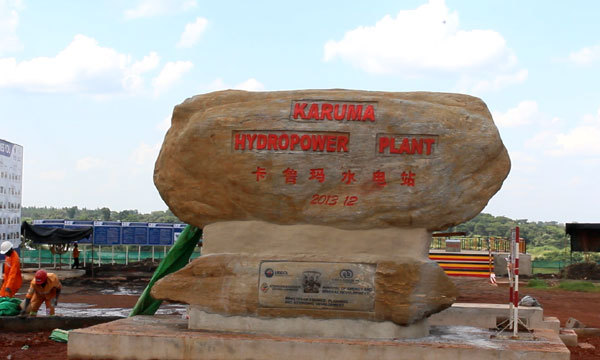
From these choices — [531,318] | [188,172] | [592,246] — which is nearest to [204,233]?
[188,172]

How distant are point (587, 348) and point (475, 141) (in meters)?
5.01

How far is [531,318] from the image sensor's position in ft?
38.9

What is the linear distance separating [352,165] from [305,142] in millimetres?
672

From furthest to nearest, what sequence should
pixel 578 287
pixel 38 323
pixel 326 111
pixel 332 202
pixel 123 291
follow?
pixel 578 287, pixel 123 291, pixel 38 323, pixel 326 111, pixel 332 202

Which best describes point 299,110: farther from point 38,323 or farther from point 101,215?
point 101,215

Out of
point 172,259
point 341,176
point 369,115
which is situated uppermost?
point 369,115

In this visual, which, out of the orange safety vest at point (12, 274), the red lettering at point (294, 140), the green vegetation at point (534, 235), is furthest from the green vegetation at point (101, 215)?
the red lettering at point (294, 140)

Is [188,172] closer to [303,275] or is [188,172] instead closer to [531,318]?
[303,275]

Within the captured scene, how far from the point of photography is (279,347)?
8266 millimetres

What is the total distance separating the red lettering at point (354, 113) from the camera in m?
8.86

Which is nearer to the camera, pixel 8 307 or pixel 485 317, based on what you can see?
pixel 485 317

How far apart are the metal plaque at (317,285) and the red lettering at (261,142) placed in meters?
1.51

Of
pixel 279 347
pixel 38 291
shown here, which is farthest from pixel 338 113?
pixel 38 291

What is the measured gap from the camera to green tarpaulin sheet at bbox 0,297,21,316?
1216 cm
